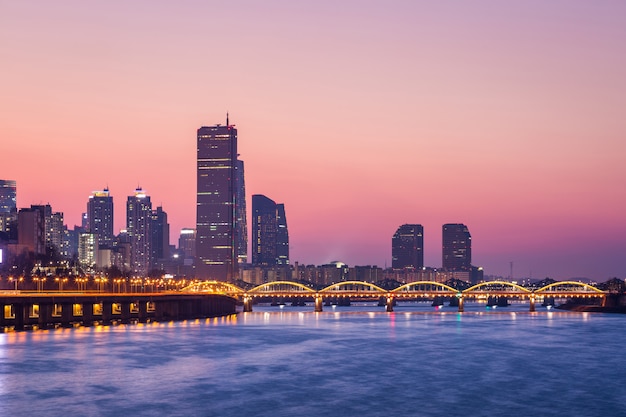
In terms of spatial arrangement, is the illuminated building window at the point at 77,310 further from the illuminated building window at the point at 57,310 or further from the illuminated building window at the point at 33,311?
the illuminated building window at the point at 33,311

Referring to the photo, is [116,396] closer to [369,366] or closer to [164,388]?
[164,388]

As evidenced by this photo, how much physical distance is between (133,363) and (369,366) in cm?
2254

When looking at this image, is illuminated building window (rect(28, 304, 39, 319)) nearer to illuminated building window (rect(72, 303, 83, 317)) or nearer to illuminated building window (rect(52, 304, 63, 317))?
illuminated building window (rect(52, 304, 63, 317))

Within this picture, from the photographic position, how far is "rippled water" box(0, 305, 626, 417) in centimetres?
5606

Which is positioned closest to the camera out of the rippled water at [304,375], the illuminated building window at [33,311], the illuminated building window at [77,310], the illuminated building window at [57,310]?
the rippled water at [304,375]

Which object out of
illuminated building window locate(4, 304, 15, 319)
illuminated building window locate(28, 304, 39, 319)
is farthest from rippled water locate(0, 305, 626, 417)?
illuminated building window locate(28, 304, 39, 319)

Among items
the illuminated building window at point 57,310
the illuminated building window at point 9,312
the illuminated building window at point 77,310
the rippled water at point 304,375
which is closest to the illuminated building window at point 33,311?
the illuminated building window at point 57,310

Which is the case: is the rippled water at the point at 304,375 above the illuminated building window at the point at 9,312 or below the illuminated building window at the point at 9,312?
below

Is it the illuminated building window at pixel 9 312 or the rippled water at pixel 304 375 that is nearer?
the rippled water at pixel 304 375

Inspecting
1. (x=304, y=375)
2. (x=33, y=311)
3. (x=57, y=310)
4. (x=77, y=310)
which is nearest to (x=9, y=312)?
(x=33, y=311)

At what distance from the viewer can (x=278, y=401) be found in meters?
58.4

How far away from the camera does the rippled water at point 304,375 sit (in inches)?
2207

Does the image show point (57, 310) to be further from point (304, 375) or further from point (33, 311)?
point (304, 375)

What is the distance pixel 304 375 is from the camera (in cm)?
7450
